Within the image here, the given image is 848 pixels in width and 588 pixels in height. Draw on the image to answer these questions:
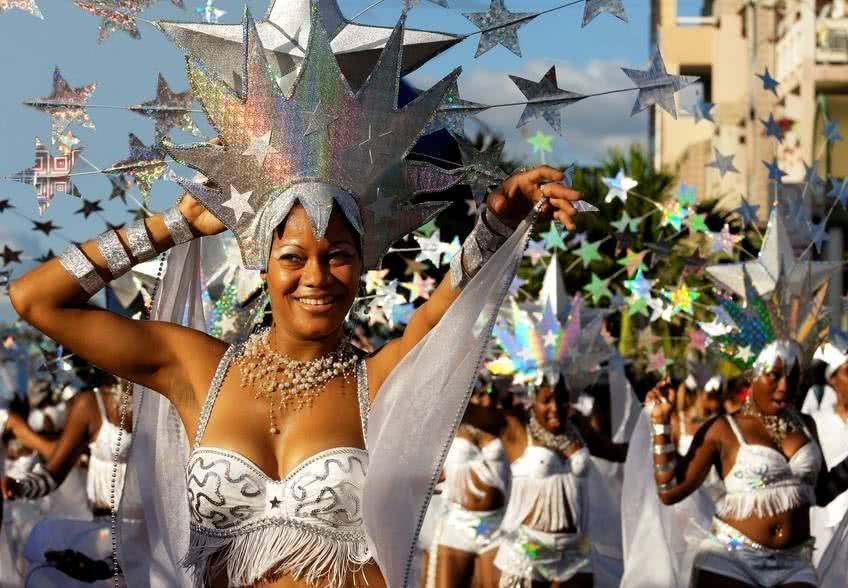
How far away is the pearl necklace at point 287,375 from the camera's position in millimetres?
4262

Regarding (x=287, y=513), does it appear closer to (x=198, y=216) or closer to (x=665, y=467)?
(x=198, y=216)

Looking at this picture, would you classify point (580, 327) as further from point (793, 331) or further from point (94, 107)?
point (94, 107)

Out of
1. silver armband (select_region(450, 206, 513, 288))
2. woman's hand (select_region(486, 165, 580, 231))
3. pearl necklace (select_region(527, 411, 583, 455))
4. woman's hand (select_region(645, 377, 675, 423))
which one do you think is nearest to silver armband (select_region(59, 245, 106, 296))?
silver armband (select_region(450, 206, 513, 288))

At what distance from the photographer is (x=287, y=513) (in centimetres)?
409

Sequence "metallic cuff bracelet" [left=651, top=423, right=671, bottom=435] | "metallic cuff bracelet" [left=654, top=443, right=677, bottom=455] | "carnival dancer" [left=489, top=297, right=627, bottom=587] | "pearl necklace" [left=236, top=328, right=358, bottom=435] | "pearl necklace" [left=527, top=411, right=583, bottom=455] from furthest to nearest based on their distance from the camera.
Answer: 1. "pearl necklace" [left=527, top=411, right=583, bottom=455]
2. "carnival dancer" [left=489, top=297, right=627, bottom=587]
3. "metallic cuff bracelet" [left=654, top=443, right=677, bottom=455]
4. "metallic cuff bracelet" [left=651, top=423, right=671, bottom=435]
5. "pearl necklace" [left=236, top=328, right=358, bottom=435]


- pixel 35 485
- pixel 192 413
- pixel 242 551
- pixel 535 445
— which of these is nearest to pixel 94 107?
pixel 192 413

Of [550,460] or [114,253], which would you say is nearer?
[114,253]

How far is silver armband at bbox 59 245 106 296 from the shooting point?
14.1 ft

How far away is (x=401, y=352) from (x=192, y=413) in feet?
1.89

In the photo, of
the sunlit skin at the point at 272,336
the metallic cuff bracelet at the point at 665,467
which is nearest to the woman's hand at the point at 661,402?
the metallic cuff bracelet at the point at 665,467

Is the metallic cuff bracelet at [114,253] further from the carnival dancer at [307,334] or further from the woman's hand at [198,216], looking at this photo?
the woman's hand at [198,216]

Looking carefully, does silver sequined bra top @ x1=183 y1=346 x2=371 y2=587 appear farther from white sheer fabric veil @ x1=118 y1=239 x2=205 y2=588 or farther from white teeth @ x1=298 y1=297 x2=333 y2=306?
white sheer fabric veil @ x1=118 y1=239 x2=205 y2=588

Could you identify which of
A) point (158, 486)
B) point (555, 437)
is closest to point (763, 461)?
point (555, 437)

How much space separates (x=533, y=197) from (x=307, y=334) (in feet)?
2.32
